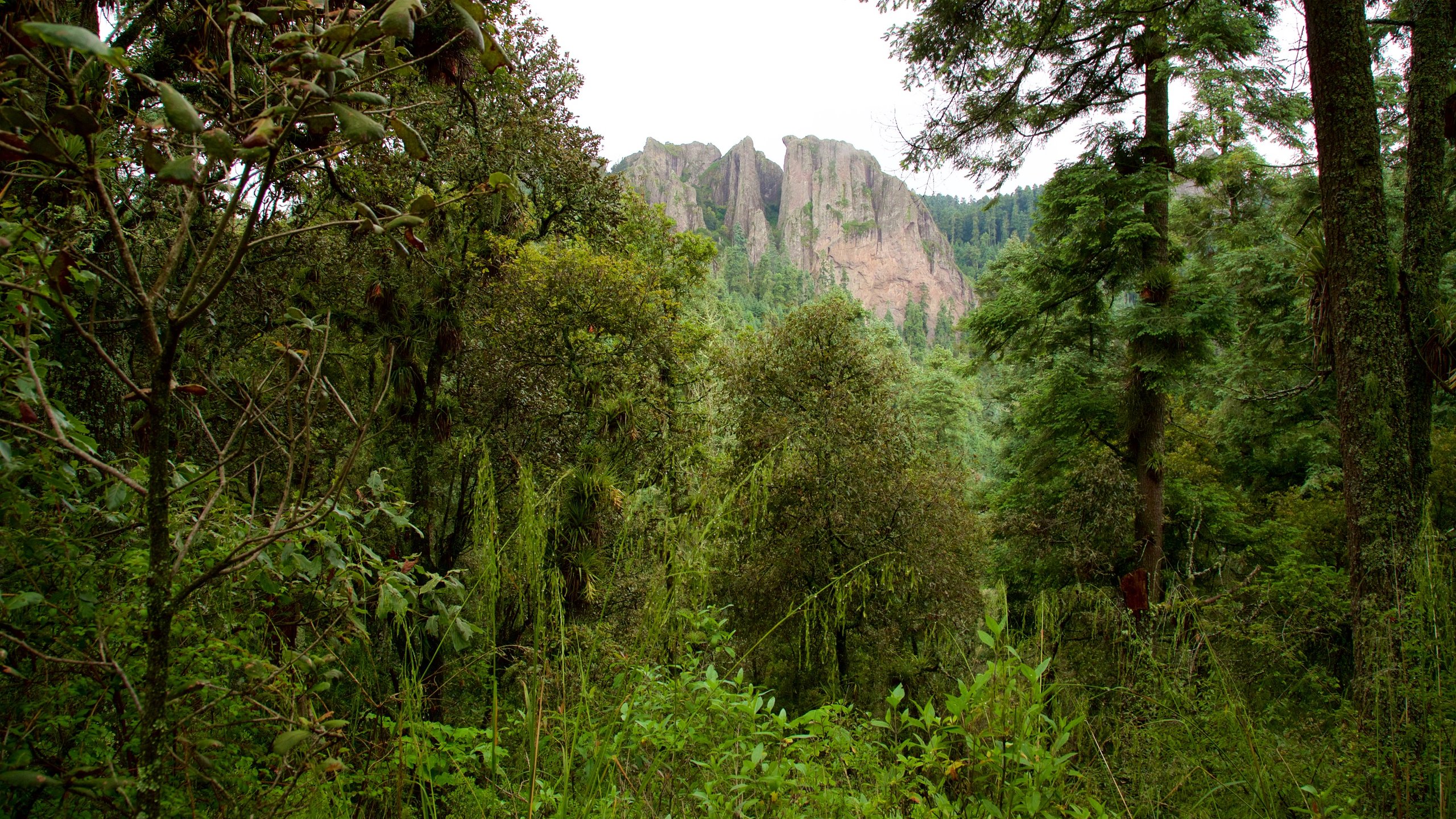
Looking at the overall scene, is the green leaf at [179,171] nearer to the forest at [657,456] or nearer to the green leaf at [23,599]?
the forest at [657,456]

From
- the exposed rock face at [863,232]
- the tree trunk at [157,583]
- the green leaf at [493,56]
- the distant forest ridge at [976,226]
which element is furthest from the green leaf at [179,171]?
the distant forest ridge at [976,226]

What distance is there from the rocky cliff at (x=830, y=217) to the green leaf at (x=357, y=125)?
73812 mm

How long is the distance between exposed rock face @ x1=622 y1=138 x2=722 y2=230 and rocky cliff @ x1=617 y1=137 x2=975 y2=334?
198 millimetres

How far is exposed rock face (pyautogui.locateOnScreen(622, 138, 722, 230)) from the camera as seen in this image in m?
78.1

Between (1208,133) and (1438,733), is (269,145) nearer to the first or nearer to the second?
(1438,733)

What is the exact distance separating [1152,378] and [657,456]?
5.69 meters

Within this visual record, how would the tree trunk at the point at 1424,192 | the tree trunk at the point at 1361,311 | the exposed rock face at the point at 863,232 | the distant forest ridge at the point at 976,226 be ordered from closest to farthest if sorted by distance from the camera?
the tree trunk at the point at 1361,311, the tree trunk at the point at 1424,192, the exposed rock face at the point at 863,232, the distant forest ridge at the point at 976,226

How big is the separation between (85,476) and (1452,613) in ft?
11.4

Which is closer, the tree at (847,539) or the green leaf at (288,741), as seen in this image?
the green leaf at (288,741)

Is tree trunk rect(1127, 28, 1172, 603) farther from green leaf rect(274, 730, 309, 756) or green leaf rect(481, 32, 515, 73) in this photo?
green leaf rect(274, 730, 309, 756)

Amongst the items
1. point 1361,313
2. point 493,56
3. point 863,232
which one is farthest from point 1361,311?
point 863,232

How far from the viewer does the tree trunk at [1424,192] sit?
11.5 ft

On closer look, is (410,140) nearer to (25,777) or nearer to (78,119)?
(78,119)

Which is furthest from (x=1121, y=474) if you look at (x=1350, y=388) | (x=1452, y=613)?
(x=1452, y=613)
